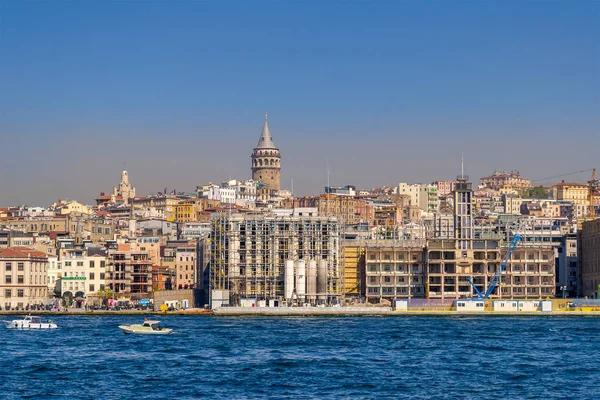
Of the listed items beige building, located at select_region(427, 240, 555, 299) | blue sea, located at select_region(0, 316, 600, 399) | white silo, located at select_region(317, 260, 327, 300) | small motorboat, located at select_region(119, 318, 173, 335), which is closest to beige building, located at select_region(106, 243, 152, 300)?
white silo, located at select_region(317, 260, 327, 300)

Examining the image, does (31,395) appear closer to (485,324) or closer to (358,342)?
(358,342)

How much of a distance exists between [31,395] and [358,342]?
27.7 m

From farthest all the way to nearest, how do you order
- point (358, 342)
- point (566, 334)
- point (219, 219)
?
point (219, 219) → point (566, 334) → point (358, 342)

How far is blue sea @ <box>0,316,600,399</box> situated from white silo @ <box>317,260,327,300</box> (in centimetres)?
2158

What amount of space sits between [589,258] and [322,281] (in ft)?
89.5

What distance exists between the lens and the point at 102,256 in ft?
391

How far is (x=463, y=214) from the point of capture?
11744 centimetres

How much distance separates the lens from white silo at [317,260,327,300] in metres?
108

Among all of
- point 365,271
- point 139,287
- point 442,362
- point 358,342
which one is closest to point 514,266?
point 365,271

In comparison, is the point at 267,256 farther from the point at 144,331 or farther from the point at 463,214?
the point at 144,331

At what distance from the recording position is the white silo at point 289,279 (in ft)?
350

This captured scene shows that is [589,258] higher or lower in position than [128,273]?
higher

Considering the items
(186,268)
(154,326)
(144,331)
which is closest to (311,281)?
(186,268)

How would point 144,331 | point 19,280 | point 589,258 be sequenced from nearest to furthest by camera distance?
point 144,331 → point 19,280 → point 589,258
